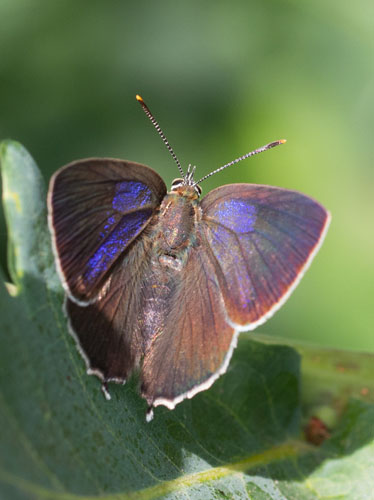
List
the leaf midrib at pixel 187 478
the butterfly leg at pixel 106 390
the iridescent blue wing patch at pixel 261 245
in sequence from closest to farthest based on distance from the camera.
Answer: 1. the leaf midrib at pixel 187 478
2. the butterfly leg at pixel 106 390
3. the iridescent blue wing patch at pixel 261 245

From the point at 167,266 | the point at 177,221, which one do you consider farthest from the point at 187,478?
the point at 177,221

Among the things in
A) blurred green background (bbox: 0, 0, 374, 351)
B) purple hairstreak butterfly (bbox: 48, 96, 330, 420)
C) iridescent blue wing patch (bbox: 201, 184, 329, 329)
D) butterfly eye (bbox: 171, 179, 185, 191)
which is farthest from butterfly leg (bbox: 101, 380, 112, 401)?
blurred green background (bbox: 0, 0, 374, 351)

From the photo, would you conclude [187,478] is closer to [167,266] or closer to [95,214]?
[167,266]

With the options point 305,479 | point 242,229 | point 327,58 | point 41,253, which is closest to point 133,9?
point 327,58

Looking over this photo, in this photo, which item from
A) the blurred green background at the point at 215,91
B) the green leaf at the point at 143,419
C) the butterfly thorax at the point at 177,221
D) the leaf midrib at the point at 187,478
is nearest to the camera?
the leaf midrib at the point at 187,478

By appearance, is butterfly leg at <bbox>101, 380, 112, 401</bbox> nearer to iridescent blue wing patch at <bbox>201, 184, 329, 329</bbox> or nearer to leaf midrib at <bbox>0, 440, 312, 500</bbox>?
leaf midrib at <bbox>0, 440, 312, 500</bbox>

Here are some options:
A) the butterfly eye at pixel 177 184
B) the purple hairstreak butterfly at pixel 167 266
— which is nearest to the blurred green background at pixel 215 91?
the butterfly eye at pixel 177 184

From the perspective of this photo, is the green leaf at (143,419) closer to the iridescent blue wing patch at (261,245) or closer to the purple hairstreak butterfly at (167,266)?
the purple hairstreak butterfly at (167,266)
